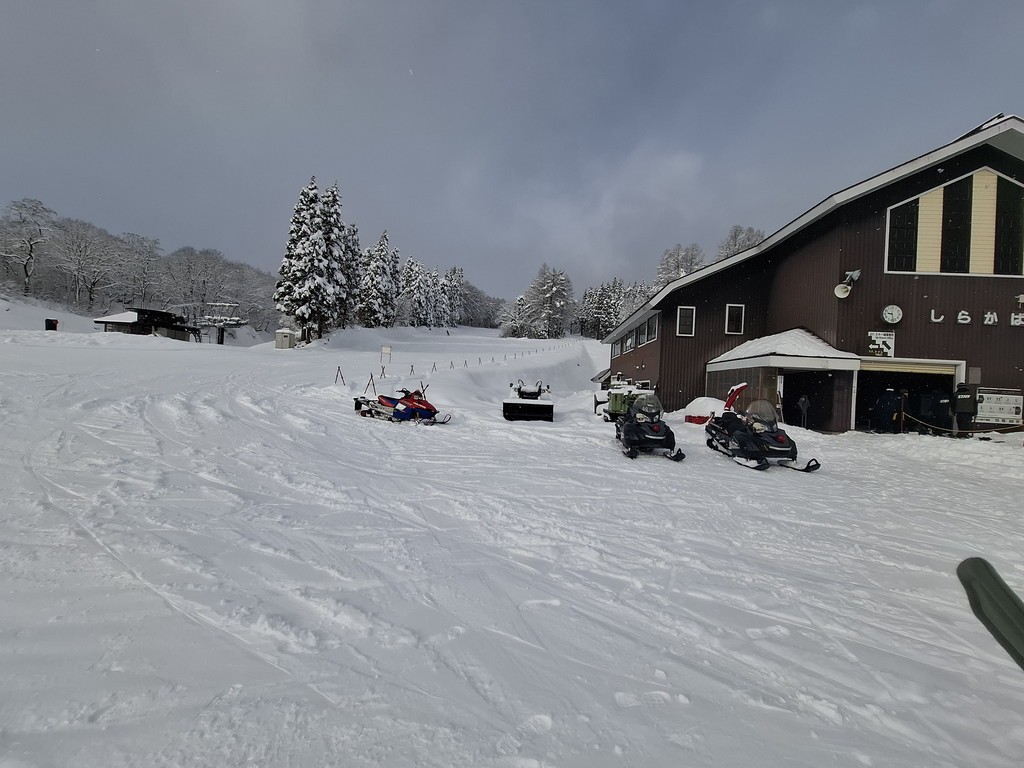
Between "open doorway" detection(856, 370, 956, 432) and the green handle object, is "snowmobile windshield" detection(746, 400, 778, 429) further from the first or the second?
"open doorway" detection(856, 370, 956, 432)

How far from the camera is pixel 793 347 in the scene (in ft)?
44.1

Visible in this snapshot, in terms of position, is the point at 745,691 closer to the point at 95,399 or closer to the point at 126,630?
the point at 126,630

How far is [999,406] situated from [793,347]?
631 centimetres

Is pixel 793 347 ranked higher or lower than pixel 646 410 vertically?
higher

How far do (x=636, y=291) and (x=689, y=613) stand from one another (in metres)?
81.5

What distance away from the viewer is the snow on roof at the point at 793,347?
12930 millimetres

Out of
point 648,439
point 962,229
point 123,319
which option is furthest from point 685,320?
point 123,319

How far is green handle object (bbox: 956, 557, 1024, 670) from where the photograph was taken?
139cm

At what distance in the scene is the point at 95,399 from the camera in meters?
9.52

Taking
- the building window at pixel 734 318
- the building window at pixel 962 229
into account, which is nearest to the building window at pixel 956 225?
the building window at pixel 962 229

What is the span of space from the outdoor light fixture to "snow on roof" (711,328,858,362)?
163 cm

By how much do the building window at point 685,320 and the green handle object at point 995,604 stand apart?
1749 cm

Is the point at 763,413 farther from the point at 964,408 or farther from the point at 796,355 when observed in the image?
the point at 964,408

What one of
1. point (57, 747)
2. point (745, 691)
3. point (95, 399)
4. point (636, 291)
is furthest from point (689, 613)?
point (636, 291)
